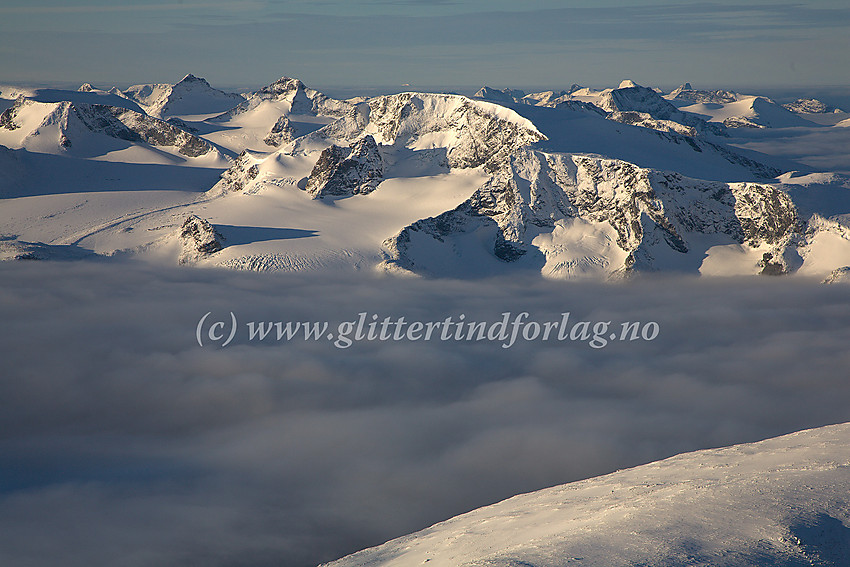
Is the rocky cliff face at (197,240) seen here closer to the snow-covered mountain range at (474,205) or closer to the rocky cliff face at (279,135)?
the snow-covered mountain range at (474,205)

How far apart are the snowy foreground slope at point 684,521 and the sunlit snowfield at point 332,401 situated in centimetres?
2543

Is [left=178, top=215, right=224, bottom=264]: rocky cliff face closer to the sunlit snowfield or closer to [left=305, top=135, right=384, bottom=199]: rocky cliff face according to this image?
the sunlit snowfield

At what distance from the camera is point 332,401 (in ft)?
293

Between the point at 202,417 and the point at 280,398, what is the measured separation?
33.9 ft

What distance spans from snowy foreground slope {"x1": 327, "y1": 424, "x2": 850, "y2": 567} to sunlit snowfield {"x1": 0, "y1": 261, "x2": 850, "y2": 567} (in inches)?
1001

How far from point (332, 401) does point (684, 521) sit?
6548cm

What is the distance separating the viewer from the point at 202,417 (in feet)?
288

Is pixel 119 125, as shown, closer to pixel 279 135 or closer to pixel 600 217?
pixel 279 135

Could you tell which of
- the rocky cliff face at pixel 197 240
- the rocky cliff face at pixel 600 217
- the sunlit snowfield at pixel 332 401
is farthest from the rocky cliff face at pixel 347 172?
the sunlit snowfield at pixel 332 401

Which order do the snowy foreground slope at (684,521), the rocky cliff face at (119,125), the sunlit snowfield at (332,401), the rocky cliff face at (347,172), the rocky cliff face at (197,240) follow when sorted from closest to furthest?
the snowy foreground slope at (684,521)
the sunlit snowfield at (332,401)
the rocky cliff face at (197,240)
the rocky cliff face at (347,172)
the rocky cliff face at (119,125)

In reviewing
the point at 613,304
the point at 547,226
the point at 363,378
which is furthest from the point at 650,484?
the point at 547,226

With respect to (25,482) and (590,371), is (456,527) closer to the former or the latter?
(25,482)

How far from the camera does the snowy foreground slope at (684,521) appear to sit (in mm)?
25594

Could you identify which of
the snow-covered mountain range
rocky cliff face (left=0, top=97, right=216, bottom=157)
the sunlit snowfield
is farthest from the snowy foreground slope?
rocky cliff face (left=0, top=97, right=216, bottom=157)
